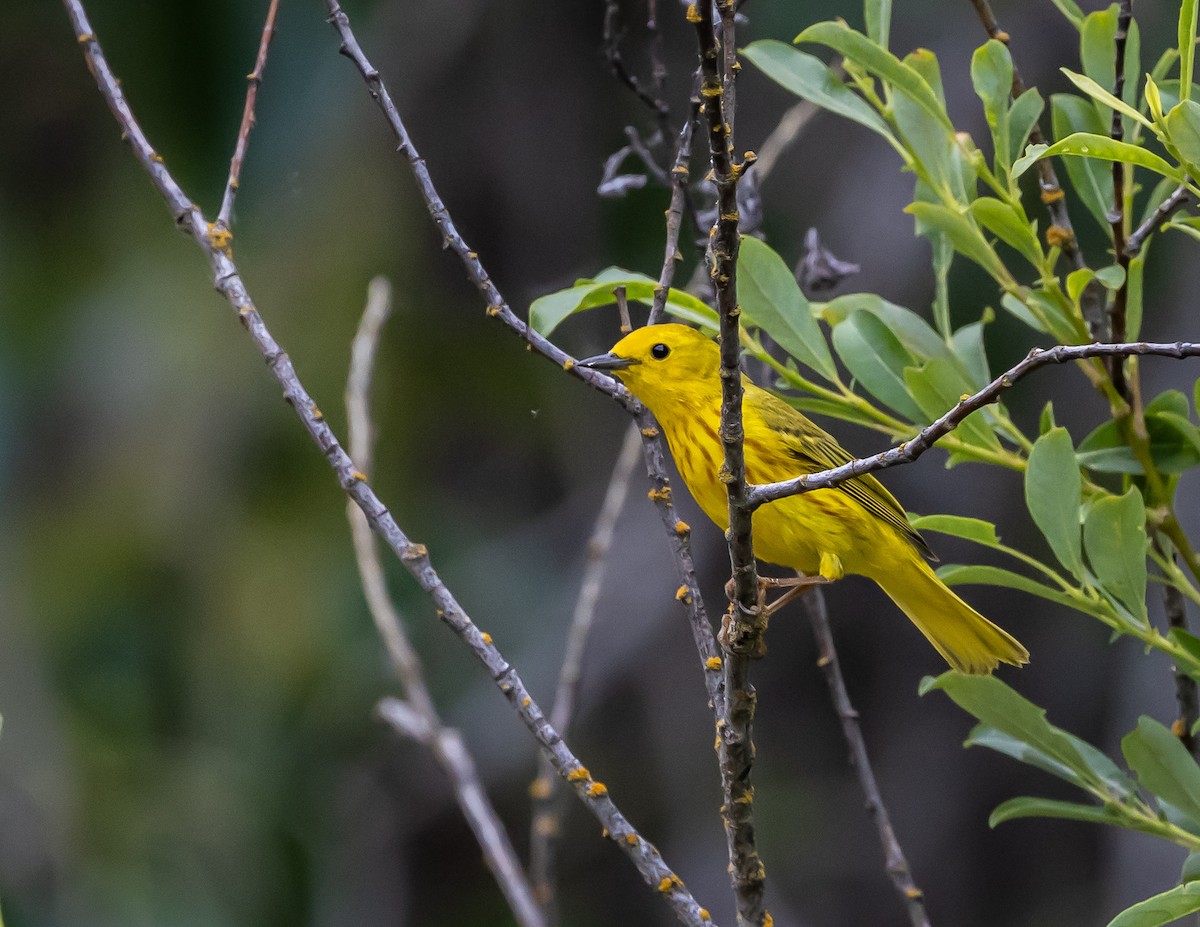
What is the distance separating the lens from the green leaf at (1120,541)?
7.18 feet

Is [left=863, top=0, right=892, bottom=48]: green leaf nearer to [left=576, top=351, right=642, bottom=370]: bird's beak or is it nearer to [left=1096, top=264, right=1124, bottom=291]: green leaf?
[left=1096, top=264, right=1124, bottom=291]: green leaf

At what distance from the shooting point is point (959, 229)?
8.24 ft

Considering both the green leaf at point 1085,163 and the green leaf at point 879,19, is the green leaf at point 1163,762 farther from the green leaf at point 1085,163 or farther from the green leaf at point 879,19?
the green leaf at point 879,19

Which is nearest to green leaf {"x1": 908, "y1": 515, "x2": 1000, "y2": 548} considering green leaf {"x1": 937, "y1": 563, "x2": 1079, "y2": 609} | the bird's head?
green leaf {"x1": 937, "y1": 563, "x2": 1079, "y2": 609}

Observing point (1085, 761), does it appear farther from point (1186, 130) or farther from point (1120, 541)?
point (1186, 130)

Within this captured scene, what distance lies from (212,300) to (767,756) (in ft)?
11.2

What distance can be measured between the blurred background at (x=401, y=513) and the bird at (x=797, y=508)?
2225 millimetres

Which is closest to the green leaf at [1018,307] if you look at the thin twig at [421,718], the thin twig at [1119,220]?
the thin twig at [1119,220]

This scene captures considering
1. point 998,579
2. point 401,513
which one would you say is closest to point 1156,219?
point 998,579

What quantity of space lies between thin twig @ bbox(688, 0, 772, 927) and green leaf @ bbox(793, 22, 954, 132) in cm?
48

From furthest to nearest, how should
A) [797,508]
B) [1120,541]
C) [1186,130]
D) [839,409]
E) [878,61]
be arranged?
[797,508]
[839,409]
[878,61]
[1120,541]
[1186,130]

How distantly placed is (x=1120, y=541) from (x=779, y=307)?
77 centimetres

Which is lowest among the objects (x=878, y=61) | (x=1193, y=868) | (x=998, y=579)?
(x=1193, y=868)

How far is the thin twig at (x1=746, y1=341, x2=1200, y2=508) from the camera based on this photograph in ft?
5.38
